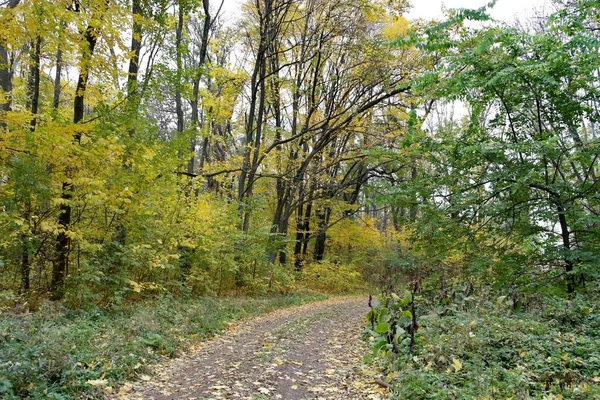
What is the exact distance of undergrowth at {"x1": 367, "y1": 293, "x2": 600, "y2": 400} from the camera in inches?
154

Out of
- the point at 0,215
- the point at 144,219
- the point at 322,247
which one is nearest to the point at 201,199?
the point at 144,219

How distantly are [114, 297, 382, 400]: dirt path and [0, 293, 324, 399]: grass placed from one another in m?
0.33

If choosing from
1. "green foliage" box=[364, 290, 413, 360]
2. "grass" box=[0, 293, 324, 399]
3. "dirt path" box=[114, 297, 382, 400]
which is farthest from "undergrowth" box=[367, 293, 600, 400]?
"grass" box=[0, 293, 324, 399]

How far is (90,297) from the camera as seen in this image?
7.23 metres

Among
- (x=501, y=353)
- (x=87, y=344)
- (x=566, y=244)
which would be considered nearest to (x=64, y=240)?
(x=87, y=344)

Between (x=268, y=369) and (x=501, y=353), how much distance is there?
3003 mm

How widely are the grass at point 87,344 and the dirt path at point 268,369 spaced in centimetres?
33

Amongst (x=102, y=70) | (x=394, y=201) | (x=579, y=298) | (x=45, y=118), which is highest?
(x=102, y=70)

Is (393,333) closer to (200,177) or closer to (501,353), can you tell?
(501,353)

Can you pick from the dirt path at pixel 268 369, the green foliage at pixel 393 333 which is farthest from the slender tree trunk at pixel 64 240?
the green foliage at pixel 393 333

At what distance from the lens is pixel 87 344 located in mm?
5273

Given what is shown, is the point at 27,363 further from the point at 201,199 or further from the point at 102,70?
the point at 201,199

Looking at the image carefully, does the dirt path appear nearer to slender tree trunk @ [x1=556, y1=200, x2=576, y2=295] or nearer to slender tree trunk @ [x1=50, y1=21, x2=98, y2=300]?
slender tree trunk @ [x1=50, y1=21, x2=98, y2=300]

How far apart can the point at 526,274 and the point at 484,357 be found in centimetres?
411
